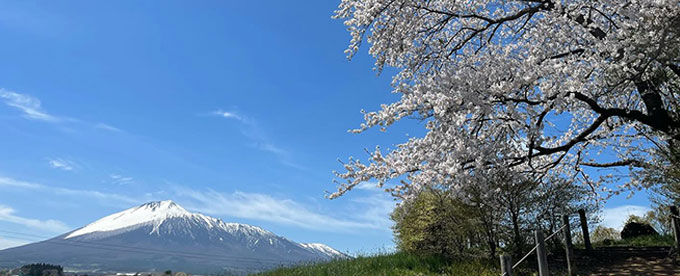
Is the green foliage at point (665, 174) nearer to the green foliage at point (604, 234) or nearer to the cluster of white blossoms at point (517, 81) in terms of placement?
the cluster of white blossoms at point (517, 81)

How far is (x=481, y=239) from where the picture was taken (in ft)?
38.4

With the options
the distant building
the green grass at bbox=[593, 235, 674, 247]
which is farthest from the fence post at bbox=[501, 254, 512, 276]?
the distant building

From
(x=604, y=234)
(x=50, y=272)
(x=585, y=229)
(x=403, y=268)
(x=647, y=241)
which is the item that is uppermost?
(x=604, y=234)

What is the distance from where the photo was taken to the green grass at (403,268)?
10.4 m

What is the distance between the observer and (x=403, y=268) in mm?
11438

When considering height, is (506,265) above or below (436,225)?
below

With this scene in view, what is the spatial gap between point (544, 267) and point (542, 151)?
2520 millimetres

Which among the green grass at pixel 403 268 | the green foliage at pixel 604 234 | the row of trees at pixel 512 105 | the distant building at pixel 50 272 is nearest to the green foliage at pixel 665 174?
the row of trees at pixel 512 105

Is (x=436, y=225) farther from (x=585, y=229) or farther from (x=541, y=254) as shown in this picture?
(x=541, y=254)

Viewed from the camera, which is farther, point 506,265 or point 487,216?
point 487,216

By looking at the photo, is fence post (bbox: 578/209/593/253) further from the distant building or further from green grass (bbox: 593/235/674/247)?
the distant building

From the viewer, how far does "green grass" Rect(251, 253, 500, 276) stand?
34.1 ft

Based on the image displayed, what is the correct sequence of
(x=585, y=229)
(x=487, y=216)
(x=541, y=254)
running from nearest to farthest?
(x=541, y=254)
(x=487, y=216)
(x=585, y=229)

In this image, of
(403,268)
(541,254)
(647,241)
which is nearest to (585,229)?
(647,241)
